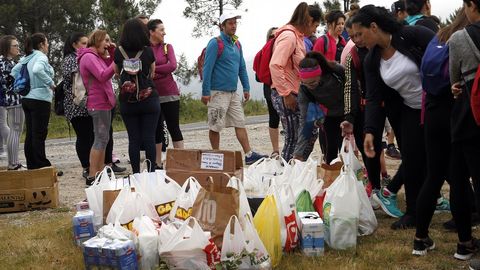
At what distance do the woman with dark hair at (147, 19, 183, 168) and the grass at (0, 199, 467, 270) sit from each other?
7.32 feet

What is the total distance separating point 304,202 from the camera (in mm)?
4176

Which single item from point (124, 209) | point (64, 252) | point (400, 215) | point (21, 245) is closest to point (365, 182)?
point (400, 215)

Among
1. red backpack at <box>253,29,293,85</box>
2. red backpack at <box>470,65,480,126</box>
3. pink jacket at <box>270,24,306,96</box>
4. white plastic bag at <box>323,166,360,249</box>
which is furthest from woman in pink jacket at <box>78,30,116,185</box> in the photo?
red backpack at <box>470,65,480,126</box>

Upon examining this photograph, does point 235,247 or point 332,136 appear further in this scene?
point 332,136

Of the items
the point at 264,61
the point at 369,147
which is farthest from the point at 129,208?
the point at 264,61

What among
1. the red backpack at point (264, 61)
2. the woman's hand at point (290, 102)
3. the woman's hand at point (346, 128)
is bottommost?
the woman's hand at point (346, 128)

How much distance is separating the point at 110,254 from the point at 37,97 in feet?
12.8

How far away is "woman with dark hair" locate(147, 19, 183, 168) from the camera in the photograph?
678cm

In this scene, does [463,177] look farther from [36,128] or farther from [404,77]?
[36,128]

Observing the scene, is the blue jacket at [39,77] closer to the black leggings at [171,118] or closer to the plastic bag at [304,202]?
the black leggings at [171,118]

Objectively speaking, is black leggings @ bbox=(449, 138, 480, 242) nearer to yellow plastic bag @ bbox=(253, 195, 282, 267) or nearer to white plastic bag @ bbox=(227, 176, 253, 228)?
yellow plastic bag @ bbox=(253, 195, 282, 267)

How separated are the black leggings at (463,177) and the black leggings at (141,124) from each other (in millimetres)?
3131

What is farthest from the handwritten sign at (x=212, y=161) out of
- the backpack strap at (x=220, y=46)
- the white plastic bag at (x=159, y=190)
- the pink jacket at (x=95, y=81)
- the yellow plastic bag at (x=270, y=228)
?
the backpack strap at (x=220, y=46)

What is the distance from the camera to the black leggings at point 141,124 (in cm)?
588
